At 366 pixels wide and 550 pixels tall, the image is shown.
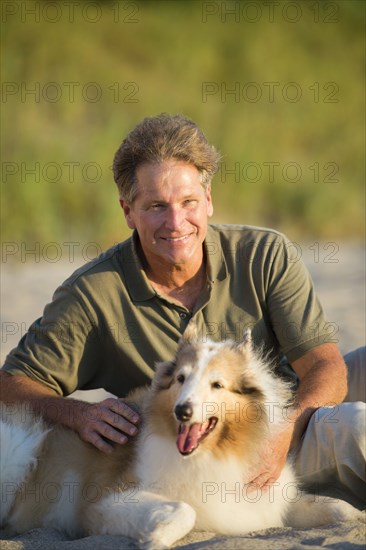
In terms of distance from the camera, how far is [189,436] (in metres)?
3.67

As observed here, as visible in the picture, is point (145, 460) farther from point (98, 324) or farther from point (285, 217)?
point (285, 217)

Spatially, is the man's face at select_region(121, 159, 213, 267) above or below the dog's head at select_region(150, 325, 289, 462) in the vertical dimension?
above

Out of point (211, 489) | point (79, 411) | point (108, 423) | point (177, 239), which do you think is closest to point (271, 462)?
point (211, 489)

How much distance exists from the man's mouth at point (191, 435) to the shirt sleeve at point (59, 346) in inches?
37.3

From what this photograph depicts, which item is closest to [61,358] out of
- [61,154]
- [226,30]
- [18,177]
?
[18,177]

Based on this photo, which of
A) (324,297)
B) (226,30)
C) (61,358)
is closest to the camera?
(61,358)

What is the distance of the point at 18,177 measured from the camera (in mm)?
11672

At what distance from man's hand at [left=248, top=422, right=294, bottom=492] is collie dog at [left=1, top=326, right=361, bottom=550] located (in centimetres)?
3

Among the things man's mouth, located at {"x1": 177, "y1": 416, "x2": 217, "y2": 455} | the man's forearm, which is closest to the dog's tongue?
man's mouth, located at {"x1": 177, "y1": 416, "x2": 217, "y2": 455}

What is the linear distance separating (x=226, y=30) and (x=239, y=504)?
1788cm

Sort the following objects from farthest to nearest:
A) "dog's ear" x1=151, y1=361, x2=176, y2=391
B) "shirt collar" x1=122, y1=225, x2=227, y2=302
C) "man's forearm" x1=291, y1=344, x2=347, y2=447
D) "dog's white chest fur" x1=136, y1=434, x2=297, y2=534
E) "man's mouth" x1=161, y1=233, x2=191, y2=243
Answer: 1. "shirt collar" x1=122, y1=225, x2=227, y2=302
2. "man's mouth" x1=161, y1=233, x2=191, y2=243
3. "man's forearm" x1=291, y1=344, x2=347, y2=447
4. "dog's ear" x1=151, y1=361, x2=176, y2=391
5. "dog's white chest fur" x1=136, y1=434, x2=297, y2=534

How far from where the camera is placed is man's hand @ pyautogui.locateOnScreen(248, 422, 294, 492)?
Answer: 383 cm

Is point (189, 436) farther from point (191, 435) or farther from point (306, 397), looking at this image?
point (306, 397)

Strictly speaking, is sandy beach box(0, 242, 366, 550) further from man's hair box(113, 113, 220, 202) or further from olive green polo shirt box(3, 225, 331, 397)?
man's hair box(113, 113, 220, 202)
